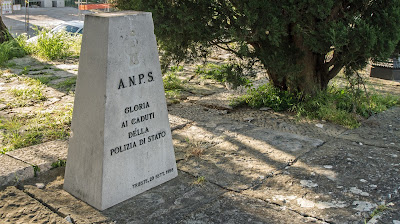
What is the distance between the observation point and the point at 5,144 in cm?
462

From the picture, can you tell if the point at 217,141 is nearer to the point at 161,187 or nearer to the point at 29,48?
the point at 161,187

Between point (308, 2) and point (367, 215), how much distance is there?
246 centimetres

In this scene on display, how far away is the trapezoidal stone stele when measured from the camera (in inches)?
135

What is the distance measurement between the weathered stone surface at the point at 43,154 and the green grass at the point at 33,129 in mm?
188

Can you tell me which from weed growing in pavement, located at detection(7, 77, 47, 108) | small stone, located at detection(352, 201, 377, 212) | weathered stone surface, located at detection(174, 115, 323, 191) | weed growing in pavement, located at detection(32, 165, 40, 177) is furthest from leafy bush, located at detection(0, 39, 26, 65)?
small stone, located at detection(352, 201, 377, 212)

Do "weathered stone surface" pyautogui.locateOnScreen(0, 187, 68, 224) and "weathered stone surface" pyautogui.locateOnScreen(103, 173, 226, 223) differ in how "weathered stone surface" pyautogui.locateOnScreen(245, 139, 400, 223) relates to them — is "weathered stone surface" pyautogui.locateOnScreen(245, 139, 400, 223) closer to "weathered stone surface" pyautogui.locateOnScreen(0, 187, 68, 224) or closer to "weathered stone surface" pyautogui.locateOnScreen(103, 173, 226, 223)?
"weathered stone surface" pyautogui.locateOnScreen(103, 173, 226, 223)

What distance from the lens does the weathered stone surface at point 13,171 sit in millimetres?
3771

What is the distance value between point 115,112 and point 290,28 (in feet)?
9.32

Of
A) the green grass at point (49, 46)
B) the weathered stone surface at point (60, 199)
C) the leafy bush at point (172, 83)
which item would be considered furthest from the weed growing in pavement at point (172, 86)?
the green grass at point (49, 46)

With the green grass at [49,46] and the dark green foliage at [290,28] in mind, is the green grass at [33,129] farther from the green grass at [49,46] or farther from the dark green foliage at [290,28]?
the green grass at [49,46]

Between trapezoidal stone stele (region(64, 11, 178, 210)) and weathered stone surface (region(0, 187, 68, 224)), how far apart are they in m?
0.33

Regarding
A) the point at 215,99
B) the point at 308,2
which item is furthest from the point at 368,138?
the point at 215,99

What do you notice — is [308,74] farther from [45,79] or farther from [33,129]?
[45,79]

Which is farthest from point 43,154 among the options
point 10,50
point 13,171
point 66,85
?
point 10,50
